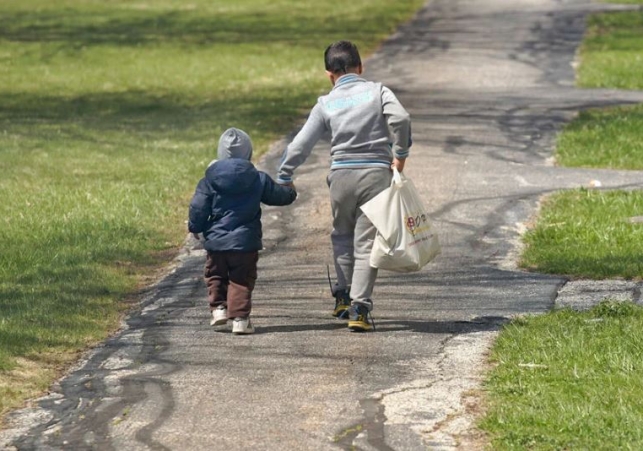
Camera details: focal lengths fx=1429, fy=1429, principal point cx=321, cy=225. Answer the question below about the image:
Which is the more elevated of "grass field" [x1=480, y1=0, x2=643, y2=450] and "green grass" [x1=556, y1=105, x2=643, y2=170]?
"grass field" [x1=480, y1=0, x2=643, y2=450]

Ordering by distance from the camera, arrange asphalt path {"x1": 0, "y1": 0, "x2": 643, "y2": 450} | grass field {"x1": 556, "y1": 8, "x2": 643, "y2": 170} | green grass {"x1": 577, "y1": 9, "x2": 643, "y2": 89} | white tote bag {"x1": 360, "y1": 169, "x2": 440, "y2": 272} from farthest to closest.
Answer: green grass {"x1": 577, "y1": 9, "x2": 643, "y2": 89}
grass field {"x1": 556, "y1": 8, "x2": 643, "y2": 170}
white tote bag {"x1": 360, "y1": 169, "x2": 440, "y2": 272}
asphalt path {"x1": 0, "y1": 0, "x2": 643, "y2": 450}

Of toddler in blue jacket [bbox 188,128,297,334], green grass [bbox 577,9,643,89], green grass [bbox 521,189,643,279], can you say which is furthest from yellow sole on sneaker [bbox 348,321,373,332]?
green grass [bbox 577,9,643,89]

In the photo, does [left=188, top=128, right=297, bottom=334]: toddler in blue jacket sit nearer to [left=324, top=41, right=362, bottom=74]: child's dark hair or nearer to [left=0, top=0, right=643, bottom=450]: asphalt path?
[left=0, top=0, right=643, bottom=450]: asphalt path

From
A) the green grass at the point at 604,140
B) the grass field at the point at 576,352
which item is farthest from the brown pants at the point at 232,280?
the green grass at the point at 604,140

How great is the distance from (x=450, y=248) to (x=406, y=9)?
23.6m

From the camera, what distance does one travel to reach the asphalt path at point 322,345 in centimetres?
644

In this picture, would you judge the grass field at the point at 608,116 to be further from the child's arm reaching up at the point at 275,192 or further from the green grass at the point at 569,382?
the child's arm reaching up at the point at 275,192

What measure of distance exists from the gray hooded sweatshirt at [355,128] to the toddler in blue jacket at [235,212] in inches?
6.5

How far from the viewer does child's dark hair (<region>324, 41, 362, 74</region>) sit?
841 cm

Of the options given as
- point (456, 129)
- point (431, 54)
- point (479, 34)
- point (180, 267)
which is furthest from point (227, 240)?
point (479, 34)

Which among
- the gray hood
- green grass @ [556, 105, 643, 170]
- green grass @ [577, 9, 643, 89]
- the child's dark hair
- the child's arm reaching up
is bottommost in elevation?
green grass @ [577, 9, 643, 89]

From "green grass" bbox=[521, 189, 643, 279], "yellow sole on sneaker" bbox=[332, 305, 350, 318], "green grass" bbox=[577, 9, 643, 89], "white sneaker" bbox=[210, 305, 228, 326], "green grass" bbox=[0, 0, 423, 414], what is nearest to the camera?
"white sneaker" bbox=[210, 305, 228, 326]

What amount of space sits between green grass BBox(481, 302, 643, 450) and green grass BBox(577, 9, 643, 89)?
13648 mm

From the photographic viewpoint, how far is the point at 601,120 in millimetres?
17953
